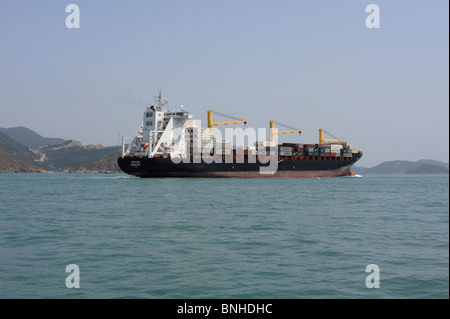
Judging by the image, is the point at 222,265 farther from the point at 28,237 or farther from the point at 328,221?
the point at 328,221

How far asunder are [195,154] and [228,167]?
19.9 ft

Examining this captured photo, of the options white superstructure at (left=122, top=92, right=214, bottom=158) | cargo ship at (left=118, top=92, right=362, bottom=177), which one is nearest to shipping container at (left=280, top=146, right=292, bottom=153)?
cargo ship at (left=118, top=92, right=362, bottom=177)

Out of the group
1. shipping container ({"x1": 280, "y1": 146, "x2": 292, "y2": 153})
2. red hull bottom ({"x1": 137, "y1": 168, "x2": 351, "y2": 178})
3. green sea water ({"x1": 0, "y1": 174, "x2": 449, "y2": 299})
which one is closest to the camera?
green sea water ({"x1": 0, "y1": 174, "x2": 449, "y2": 299})

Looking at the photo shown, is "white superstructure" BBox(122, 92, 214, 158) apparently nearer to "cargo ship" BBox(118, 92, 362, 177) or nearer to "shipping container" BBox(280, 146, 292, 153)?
"cargo ship" BBox(118, 92, 362, 177)

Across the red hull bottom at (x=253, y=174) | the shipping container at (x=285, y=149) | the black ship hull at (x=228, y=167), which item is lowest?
the red hull bottom at (x=253, y=174)

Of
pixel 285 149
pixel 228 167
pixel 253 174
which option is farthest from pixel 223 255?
pixel 285 149

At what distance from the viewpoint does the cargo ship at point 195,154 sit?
66.2 meters

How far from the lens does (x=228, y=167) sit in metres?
70.4

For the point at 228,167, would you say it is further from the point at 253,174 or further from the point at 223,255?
the point at 223,255

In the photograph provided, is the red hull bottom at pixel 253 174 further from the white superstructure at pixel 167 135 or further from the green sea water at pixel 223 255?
the green sea water at pixel 223 255

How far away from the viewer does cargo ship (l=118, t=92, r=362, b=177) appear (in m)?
66.2

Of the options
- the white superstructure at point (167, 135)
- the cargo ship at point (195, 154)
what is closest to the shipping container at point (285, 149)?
the cargo ship at point (195, 154)

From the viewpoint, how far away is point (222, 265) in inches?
473

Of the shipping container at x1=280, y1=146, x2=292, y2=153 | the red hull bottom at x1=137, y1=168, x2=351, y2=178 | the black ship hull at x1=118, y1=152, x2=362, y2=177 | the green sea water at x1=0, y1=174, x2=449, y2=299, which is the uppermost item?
the shipping container at x1=280, y1=146, x2=292, y2=153
